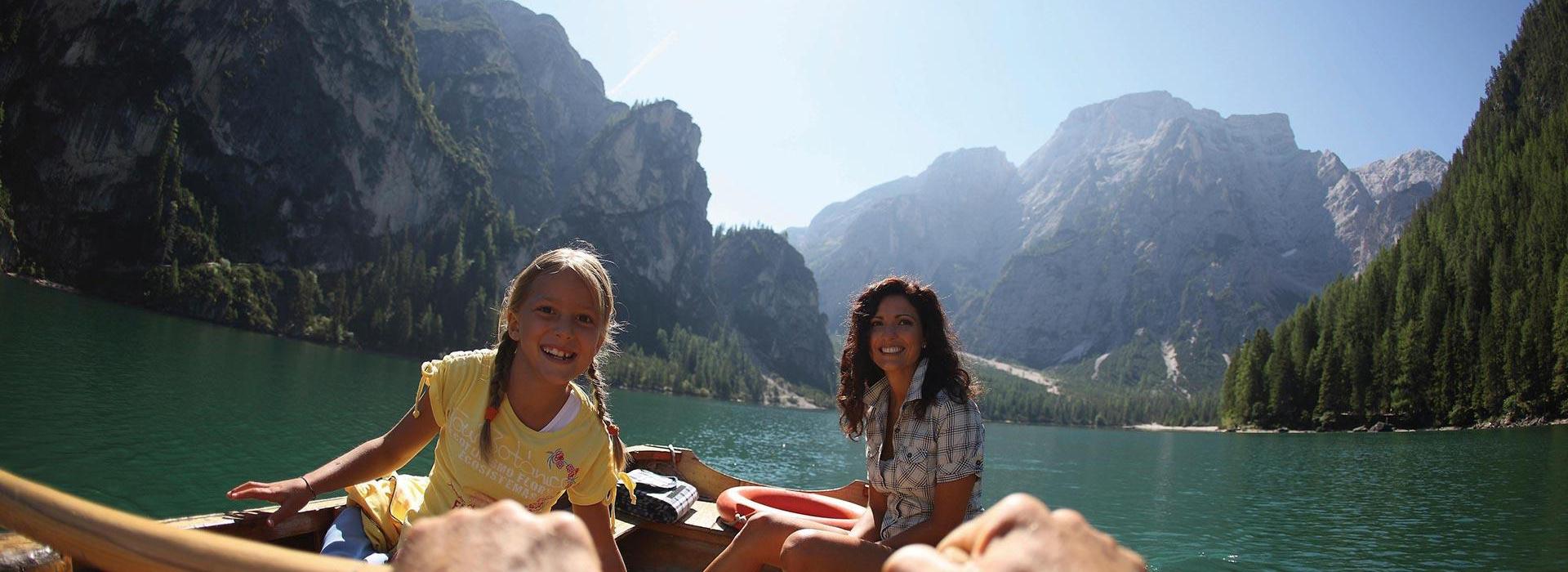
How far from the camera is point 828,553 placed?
10.7 feet

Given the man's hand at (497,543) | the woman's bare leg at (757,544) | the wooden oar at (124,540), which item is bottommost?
the woman's bare leg at (757,544)

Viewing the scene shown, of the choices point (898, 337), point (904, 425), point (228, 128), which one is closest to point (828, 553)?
point (904, 425)

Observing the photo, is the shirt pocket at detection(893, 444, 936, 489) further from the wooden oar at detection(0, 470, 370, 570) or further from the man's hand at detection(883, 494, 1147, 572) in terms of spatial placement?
the wooden oar at detection(0, 470, 370, 570)

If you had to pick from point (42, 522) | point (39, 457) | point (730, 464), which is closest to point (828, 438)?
point (730, 464)

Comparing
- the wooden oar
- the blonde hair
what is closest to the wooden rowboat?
the wooden oar

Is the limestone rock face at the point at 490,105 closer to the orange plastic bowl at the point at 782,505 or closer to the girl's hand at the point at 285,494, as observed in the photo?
the orange plastic bowl at the point at 782,505

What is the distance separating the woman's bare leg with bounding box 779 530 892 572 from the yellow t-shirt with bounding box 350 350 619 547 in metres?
0.98

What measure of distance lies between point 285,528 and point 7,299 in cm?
7297

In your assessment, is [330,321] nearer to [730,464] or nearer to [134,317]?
[134,317]

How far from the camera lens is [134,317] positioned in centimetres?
6844

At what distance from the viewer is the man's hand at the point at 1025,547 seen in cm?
88

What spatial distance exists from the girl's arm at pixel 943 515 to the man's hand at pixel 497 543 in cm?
353

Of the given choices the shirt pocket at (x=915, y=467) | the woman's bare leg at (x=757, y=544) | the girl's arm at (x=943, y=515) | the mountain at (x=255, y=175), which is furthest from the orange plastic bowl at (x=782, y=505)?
the mountain at (x=255, y=175)

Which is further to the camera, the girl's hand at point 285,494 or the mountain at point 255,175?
the mountain at point 255,175
